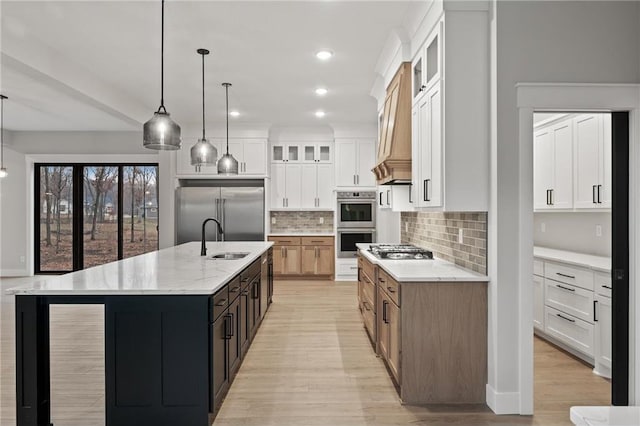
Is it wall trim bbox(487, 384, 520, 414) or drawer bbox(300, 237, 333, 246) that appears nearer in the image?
wall trim bbox(487, 384, 520, 414)

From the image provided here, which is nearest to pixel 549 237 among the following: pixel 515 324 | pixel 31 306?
pixel 515 324

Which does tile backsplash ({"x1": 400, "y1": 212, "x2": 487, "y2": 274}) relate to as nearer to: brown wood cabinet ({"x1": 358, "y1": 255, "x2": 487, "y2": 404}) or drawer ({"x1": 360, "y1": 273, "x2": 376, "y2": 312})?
brown wood cabinet ({"x1": 358, "y1": 255, "x2": 487, "y2": 404})

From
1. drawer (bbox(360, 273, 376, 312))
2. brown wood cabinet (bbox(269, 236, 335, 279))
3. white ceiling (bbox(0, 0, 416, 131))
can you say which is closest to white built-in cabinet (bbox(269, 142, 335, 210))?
brown wood cabinet (bbox(269, 236, 335, 279))

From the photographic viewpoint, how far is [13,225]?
8258 mm

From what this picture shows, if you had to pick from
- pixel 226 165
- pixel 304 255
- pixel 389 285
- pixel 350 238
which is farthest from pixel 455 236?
pixel 304 255

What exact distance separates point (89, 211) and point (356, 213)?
18.0 ft

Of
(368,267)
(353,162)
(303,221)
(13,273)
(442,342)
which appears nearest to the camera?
(442,342)

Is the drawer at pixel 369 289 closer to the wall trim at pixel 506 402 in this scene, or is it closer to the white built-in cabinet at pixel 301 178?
the wall trim at pixel 506 402

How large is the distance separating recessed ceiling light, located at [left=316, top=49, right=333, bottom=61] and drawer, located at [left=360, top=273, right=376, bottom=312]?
2.34m

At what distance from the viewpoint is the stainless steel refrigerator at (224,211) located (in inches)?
298

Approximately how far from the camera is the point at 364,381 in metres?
3.23

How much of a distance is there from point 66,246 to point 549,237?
8.70 metres

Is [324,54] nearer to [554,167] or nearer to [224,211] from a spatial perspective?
[554,167]

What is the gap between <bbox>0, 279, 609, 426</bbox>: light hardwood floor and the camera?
2.65m
